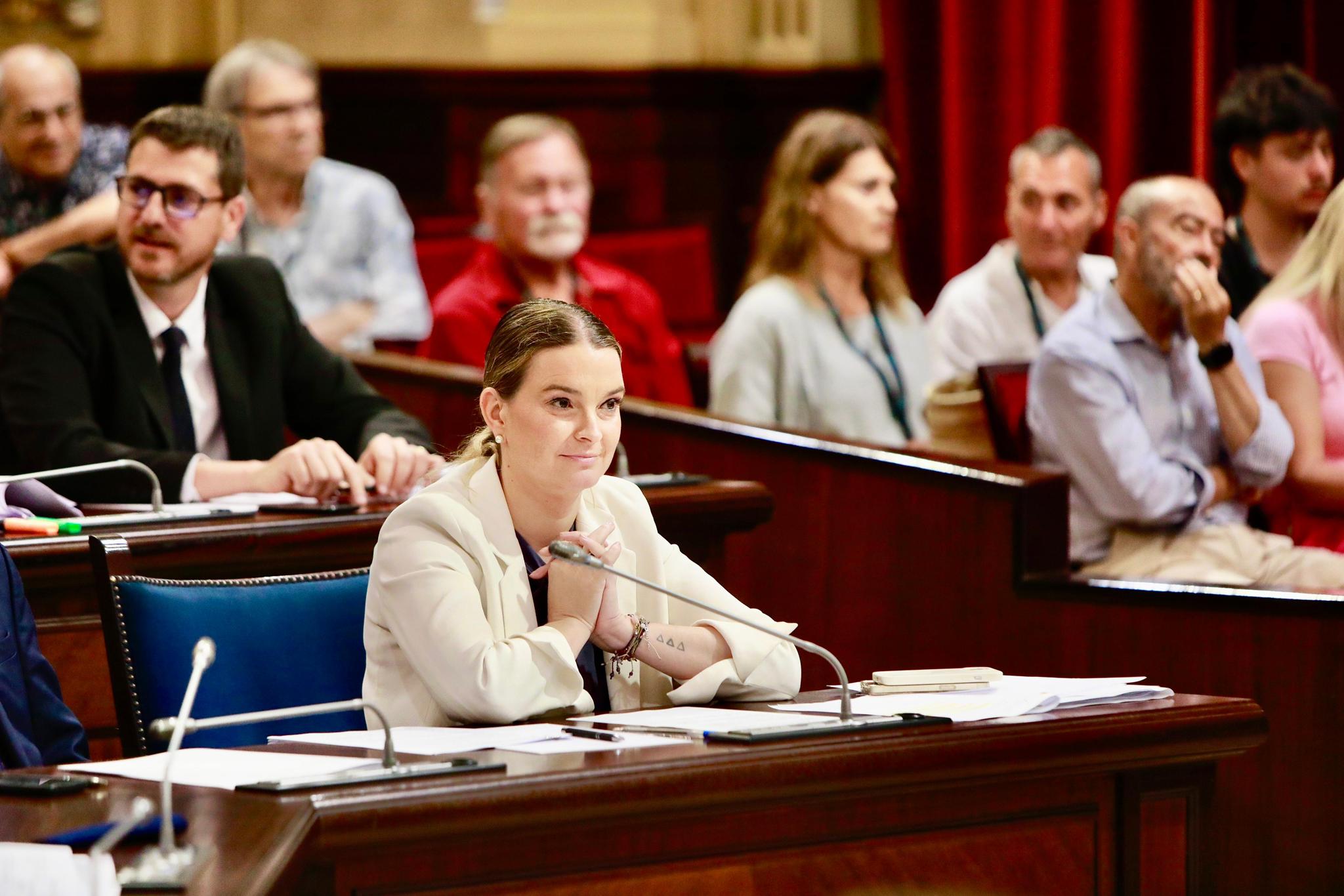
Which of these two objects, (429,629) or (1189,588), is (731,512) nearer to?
(1189,588)

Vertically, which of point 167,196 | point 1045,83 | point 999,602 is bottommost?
point 999,602

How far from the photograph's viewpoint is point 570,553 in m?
1.97

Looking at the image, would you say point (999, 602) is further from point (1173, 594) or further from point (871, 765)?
point (871, 765)

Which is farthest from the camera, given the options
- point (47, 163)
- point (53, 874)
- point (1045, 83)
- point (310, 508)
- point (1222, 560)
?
point (1045, 83)

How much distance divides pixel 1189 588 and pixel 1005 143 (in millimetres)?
3103

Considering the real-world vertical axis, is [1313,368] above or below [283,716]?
above

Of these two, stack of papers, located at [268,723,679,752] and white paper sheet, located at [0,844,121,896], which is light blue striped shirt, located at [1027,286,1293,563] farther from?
white paper sheet, located at [0,844,121,896]

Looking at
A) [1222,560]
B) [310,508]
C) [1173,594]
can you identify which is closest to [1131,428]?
[1222,560]

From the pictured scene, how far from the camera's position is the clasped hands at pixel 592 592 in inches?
84.0

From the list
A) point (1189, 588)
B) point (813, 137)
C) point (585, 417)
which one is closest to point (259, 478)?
point (585, 417)

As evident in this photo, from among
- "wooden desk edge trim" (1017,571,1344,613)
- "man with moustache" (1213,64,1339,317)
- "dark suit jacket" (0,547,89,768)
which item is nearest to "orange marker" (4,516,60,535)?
"dark suit jacket" (0,547,89,768)

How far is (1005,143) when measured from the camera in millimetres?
6051

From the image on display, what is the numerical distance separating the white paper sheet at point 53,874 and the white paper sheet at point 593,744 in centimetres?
55

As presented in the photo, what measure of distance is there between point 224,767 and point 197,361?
1.85 metres
